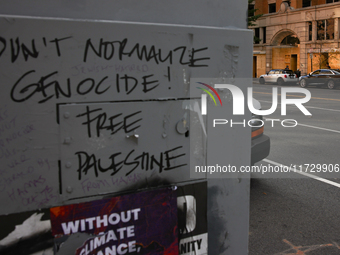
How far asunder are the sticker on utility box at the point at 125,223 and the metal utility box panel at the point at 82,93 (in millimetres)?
74

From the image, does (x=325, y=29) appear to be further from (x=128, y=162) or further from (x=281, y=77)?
(x=128, y=162)

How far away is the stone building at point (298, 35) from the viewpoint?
131ft

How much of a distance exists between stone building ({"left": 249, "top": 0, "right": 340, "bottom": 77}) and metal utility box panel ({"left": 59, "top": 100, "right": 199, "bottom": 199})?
4007cm

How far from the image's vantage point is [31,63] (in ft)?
6.06

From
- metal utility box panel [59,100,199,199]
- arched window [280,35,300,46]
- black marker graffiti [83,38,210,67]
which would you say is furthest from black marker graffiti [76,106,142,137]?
arched window [280,35,300,46]

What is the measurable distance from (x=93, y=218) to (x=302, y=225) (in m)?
3.28

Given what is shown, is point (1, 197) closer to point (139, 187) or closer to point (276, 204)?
point (139, 187)

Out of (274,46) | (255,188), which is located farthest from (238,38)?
(274,46)

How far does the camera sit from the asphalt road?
4.14 metres

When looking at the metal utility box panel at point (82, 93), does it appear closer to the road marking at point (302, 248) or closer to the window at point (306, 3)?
the road marking at point (302, 248)

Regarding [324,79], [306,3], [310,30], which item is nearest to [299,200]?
[324,79]

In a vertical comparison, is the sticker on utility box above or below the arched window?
below

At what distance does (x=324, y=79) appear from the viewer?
2911 cm

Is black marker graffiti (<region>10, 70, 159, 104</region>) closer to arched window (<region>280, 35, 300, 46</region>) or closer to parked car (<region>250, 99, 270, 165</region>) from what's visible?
parked car (<region>250, 99, 270, 165</region>)
